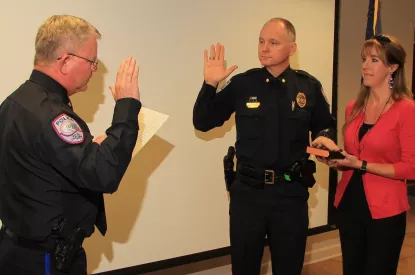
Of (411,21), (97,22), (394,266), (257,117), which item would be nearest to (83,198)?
(257,117)

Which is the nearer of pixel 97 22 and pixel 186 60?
pixel 97 22

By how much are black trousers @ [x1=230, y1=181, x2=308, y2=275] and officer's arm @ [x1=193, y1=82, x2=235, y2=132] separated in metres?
0.40

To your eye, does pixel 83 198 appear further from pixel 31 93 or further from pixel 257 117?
pixel 257 117

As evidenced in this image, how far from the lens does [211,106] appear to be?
2148 mm

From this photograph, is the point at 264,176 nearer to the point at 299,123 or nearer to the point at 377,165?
the point at 299,123

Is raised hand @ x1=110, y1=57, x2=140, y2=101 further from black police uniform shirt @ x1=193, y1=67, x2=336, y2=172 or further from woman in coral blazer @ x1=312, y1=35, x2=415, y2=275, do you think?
woman in coral blazer @ x1=312, y1=35, x2=415, y2=275

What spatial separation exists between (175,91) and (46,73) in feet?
4.11

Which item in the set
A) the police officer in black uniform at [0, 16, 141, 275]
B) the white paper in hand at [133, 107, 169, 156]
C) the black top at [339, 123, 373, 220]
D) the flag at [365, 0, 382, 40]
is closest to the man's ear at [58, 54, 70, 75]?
the police officer in black uniform at [0, 16, 141, 275]

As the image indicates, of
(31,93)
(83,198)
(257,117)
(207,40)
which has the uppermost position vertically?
(207,40)

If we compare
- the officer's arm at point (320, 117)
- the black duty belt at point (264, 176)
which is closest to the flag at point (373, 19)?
the officer's arm at point (320, 117)

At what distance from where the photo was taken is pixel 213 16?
2688mm

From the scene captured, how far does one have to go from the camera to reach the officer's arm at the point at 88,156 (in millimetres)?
1262

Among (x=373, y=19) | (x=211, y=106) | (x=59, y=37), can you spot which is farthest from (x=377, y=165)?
(x=59, y=37)

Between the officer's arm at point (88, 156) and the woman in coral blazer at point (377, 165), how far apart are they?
44.3 inches
